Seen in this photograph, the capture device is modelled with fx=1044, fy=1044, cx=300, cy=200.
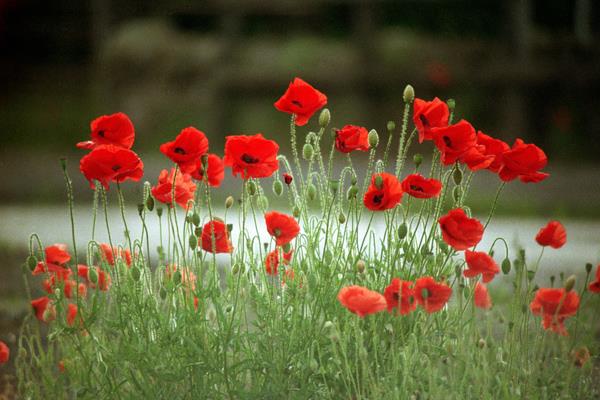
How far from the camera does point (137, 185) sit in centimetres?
757

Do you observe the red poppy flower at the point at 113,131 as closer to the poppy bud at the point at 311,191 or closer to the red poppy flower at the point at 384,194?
the poppy bud at the point at 311,191

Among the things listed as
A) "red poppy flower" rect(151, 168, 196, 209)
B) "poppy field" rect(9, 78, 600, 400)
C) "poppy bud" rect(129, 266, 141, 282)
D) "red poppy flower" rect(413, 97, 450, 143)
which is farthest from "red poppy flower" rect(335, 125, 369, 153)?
"poppy bud" rect(129, 266, 141, 282)

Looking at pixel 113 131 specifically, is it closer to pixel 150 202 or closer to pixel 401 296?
pixel 150 202

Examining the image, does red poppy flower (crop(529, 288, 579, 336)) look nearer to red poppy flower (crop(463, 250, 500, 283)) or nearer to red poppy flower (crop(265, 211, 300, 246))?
red poppy flower (crop(463, 250, 500, 283))

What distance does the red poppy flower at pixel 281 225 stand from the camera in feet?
6.66

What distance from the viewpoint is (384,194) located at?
2031 millimetres

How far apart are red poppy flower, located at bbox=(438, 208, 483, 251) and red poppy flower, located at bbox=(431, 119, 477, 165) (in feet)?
0.42

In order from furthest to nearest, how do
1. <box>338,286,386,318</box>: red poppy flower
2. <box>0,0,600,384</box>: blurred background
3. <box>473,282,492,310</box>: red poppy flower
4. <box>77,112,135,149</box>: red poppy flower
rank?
<box>0,0,600,384</box>: blurred background < <box>473,282,492,310</box>: red poppy flower < <box>77,112,135,149</box>: red poppy flower < <box>338,286,386,318</box>: red poppy flower

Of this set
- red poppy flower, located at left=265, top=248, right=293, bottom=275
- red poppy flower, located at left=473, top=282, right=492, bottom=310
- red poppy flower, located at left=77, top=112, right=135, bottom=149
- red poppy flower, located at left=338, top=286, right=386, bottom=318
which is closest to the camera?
red poppy flower, located at left=338, top=286, right=386, bottom=318

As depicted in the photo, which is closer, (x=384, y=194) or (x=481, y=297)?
(x=384, y=194)

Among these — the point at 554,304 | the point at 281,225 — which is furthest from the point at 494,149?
the point at 281,225

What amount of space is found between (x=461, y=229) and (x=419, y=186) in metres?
0.12

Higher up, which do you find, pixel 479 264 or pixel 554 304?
pixel 479 264

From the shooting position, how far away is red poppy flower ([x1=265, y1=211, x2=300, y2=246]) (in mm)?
2031
